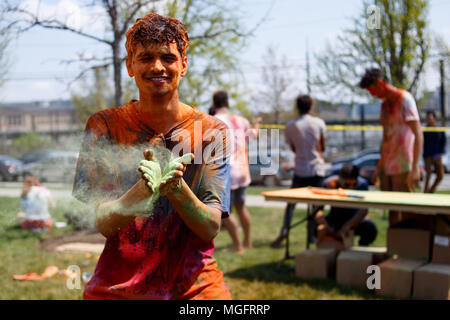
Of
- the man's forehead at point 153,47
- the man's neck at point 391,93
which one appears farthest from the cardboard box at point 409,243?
the man's forehead at point 153,47

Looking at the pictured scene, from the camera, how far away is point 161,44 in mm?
1946

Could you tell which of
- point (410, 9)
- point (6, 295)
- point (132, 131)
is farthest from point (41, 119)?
point (132, 131)

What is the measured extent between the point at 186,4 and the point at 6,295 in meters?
3.83

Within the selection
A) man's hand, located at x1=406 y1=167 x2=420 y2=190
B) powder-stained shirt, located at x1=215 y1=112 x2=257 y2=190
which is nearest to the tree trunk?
powder-stained shirt, located at x1=215 y1=112 x2=257 y2=190

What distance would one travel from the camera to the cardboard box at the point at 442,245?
16.7 feet

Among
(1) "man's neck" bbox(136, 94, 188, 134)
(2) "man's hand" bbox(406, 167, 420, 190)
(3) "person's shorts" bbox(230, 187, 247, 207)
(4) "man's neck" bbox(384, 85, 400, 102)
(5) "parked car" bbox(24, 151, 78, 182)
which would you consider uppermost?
(4) "man's neck" bbox(384, 85, 400, 102)

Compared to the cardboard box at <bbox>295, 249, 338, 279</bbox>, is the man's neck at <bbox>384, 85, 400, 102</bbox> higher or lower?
higher

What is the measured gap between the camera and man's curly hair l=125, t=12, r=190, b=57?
1937mm

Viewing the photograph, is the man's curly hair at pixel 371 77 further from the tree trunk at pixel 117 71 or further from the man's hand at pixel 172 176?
the man's hand at pixel 172 176

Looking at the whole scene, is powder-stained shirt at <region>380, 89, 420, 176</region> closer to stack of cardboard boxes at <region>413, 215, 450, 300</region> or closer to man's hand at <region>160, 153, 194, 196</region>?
stack of cardboard boxes at <region>413, 215, 450, 300</region>

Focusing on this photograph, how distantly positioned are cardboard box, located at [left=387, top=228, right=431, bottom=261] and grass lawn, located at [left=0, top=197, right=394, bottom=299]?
843mm

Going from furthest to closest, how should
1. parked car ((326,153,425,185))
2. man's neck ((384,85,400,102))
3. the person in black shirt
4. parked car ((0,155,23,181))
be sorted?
parked car ((326,153,425,185))
parked car ((0,155,23,181))
the person in black shirt
man's neck ((384,85,400,102))

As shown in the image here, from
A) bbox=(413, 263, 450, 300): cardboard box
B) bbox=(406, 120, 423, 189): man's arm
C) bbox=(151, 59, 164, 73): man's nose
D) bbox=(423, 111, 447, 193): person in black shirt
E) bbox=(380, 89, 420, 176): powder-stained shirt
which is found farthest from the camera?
bbox=(423, 111, 447, 193): person in black shirt
